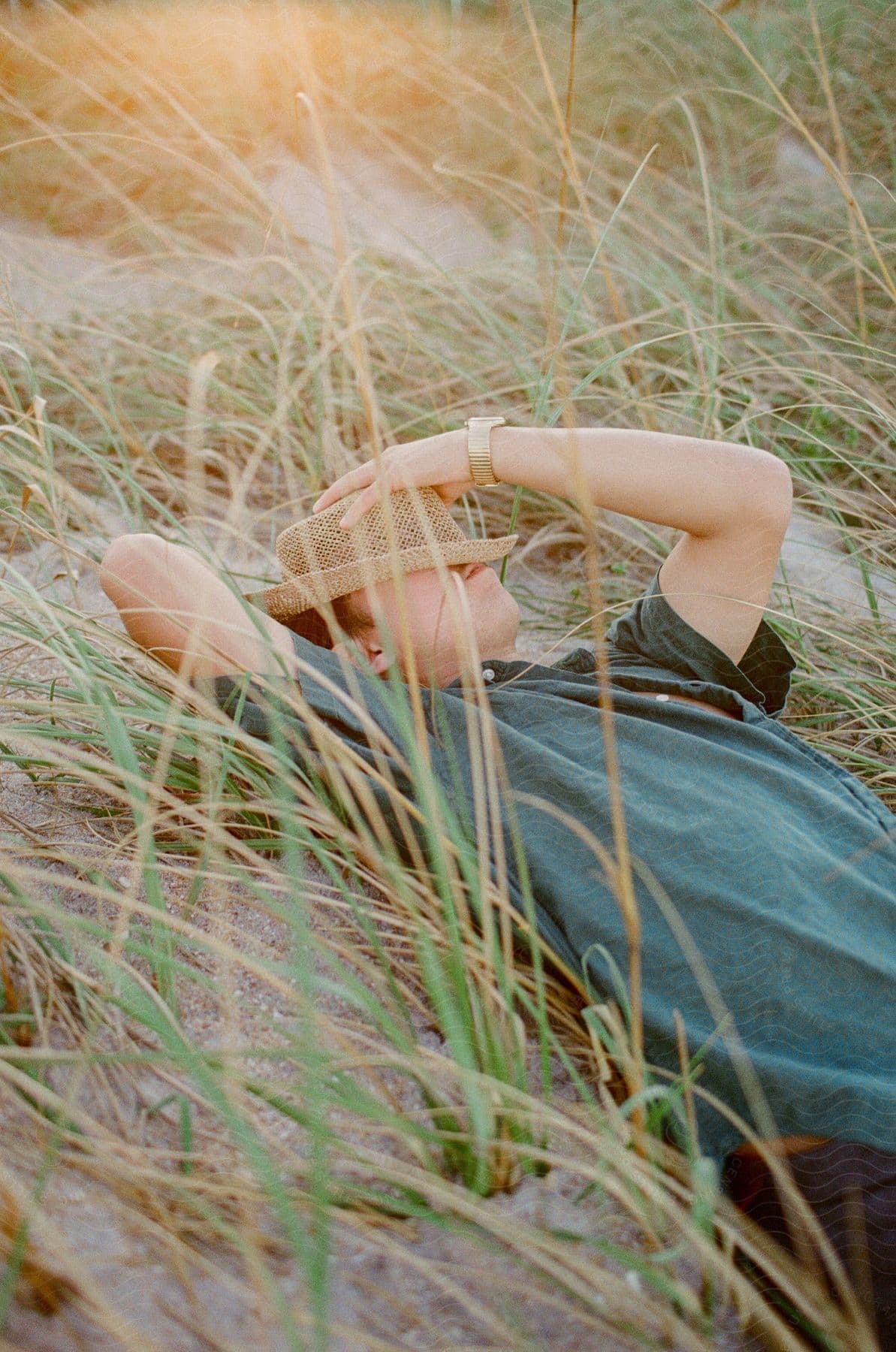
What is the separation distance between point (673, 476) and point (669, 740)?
Result: 358 millimetres

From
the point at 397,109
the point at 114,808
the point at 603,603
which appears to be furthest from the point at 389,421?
the point at 397,109

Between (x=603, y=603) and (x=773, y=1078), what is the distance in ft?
4.04

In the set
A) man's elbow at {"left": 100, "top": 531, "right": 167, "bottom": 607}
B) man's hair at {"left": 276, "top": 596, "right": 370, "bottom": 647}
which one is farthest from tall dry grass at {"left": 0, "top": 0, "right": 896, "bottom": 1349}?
man's hair at {"left": 276, "top": 596, "right": 370, "bottom": 647}

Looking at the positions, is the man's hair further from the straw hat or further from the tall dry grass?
the tall dry grass

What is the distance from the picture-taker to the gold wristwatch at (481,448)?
1376mm

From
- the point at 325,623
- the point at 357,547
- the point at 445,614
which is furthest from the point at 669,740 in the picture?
the point at 325,623

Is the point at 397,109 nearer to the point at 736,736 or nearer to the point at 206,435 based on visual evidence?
the point at 206,435

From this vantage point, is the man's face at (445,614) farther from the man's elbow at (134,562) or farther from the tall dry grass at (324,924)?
the man's elbow at (134,562)

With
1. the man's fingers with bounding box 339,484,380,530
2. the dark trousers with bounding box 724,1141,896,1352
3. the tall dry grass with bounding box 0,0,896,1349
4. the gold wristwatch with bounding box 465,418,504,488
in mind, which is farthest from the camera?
the gold wristwatch with bounding box 465,418,504,488

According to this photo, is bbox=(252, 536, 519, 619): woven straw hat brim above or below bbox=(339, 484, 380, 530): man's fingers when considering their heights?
below

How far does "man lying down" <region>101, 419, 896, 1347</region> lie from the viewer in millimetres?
984

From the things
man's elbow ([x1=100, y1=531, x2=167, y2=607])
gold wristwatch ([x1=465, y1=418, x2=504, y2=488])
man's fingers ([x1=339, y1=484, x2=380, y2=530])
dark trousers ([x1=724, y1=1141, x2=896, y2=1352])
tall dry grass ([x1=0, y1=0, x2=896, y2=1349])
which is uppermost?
gold wristwatch ([x1=465, y1=418, x2=504, y2=488])

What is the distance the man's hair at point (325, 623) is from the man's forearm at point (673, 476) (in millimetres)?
324

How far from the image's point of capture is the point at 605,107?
466 cm
